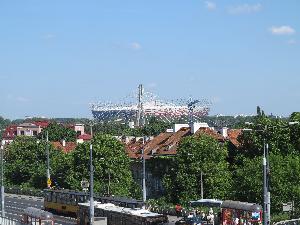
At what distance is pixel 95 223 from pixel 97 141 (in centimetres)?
4184

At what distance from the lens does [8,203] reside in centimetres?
9362

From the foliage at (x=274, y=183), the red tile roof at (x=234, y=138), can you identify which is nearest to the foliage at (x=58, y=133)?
the red tile roof at (x=234, y=138)

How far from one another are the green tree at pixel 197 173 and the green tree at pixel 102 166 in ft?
45.8

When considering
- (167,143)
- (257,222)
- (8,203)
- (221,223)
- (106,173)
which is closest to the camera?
(257,222)

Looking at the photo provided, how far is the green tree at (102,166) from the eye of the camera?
8788cm

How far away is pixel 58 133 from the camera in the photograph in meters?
176

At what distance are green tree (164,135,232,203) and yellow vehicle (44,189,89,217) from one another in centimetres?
1083

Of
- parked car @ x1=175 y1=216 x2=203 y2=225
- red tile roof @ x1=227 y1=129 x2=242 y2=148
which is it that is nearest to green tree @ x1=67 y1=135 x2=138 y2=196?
red tile roof @ x1=227 y1=129 x2=242 y2=148

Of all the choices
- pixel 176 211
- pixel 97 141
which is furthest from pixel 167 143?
pixel 176 211

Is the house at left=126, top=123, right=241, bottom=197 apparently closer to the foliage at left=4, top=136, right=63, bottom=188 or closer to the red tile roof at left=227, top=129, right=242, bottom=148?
the red tile roof at left=227, top=129, right=242, bottom=148

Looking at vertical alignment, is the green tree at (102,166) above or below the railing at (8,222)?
above

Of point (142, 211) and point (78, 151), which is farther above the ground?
point (78, 151)

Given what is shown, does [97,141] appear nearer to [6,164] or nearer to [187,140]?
[187,140]

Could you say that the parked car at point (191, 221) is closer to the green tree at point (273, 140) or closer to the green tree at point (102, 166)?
the green tree at point (273, 140)
